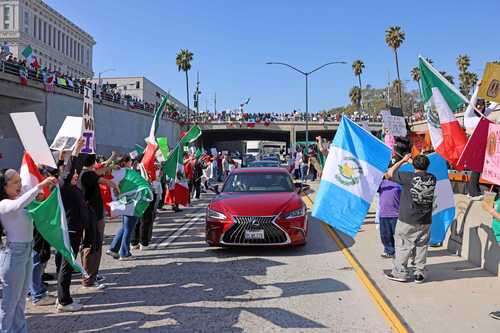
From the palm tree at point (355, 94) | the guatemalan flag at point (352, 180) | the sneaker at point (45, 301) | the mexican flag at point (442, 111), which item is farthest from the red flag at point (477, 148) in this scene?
the palm tree at point (355, 94)

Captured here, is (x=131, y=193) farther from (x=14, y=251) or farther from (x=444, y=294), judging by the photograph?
(x=444, y=294)

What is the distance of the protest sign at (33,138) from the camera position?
5066mm

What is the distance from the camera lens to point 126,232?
8211mm

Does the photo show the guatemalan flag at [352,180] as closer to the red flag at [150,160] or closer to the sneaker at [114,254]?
the sneaker at [114,254]

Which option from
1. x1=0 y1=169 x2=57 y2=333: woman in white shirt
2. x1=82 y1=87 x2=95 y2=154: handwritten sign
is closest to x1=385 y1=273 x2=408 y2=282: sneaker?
x1=0 y1=169 x2=57 y2=333: woman in white shirt

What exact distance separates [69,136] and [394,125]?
17.5ft

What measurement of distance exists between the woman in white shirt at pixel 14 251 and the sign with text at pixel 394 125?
5.88 metres

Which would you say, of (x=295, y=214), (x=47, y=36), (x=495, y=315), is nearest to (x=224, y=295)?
(x=295, y=214)

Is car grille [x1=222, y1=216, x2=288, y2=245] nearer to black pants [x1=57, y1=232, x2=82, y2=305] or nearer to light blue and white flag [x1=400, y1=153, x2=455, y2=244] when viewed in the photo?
light blue and white flag [x1=400, y1=153, x2=455, y2=244]

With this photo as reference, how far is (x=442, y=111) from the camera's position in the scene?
738 centimetres

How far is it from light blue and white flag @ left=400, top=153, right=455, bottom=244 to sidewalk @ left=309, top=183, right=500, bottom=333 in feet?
1.68

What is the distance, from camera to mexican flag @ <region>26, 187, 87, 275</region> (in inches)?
200

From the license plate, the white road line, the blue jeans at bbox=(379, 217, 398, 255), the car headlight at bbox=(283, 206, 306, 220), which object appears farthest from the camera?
the white road line

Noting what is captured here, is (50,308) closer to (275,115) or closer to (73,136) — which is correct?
(73,136)
